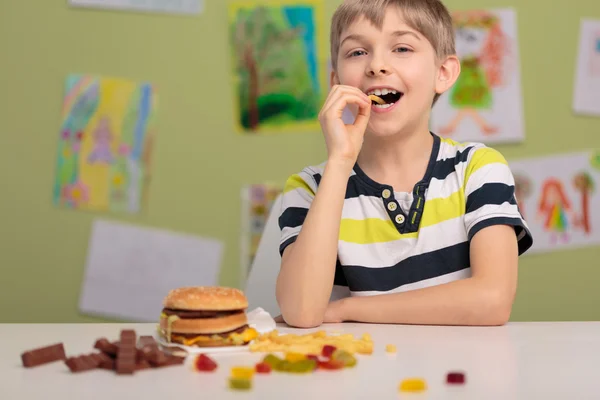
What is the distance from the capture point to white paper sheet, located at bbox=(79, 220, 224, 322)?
2.35 meters

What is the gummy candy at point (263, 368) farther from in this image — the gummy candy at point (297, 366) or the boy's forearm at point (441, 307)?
the boy's forearm at point (441, 307)

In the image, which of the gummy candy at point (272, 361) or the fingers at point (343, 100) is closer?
the gummy candy at point (272, 361)

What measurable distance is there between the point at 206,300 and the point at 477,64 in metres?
1.76

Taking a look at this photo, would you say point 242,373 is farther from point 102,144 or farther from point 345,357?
point 102,144

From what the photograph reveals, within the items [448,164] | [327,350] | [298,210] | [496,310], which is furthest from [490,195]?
[327,350]

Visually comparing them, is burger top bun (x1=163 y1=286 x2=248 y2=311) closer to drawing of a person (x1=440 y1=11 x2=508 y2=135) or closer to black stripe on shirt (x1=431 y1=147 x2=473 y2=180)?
black stripe on shirt (x1=431 y1=147 x2=473 y2=180)

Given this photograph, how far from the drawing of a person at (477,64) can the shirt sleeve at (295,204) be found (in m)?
1.09

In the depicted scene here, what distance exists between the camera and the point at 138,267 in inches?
93.0

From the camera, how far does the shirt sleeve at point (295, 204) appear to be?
1.32m

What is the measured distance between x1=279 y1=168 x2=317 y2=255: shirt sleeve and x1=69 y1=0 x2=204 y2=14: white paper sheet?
1.13m

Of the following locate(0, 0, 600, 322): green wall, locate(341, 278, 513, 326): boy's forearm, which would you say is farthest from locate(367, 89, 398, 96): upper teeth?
locate(0, 0, 600, 322): green wall

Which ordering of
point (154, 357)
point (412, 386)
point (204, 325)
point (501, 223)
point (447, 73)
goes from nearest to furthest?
point (412, 386) < point (154, 357) < point (204, 325) < point (501, 223) < point (447, 73)

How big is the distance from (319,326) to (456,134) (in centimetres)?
140

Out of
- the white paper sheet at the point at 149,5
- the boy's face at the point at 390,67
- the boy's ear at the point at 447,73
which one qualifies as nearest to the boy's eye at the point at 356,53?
the boy's face at the point at 390,67
